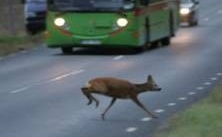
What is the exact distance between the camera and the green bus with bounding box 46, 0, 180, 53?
30125 mm

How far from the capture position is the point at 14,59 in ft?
97.6

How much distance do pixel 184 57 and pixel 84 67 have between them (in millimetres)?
4676

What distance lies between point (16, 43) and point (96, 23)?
5.01 meters

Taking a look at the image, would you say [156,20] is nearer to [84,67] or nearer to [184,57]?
[184,57]

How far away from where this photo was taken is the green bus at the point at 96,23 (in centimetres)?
3012

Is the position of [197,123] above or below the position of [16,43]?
above

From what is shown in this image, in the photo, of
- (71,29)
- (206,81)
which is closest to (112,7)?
(71,29)

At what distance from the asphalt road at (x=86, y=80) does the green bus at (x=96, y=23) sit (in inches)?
18.9

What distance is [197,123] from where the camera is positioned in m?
13.7

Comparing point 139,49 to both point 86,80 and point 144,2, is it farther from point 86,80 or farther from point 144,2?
point 86,80

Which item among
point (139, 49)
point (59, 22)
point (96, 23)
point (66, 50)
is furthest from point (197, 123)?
point (66, 50)

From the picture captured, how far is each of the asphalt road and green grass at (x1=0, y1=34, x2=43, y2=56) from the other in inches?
22.4

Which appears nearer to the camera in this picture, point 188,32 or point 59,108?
point 59,108

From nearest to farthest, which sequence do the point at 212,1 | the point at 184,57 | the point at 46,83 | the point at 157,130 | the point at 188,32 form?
1. the point at 157,130
2. the point at 46,83
3. the point at 184,57
4. the point at 188,32
5. the point at 212,1
